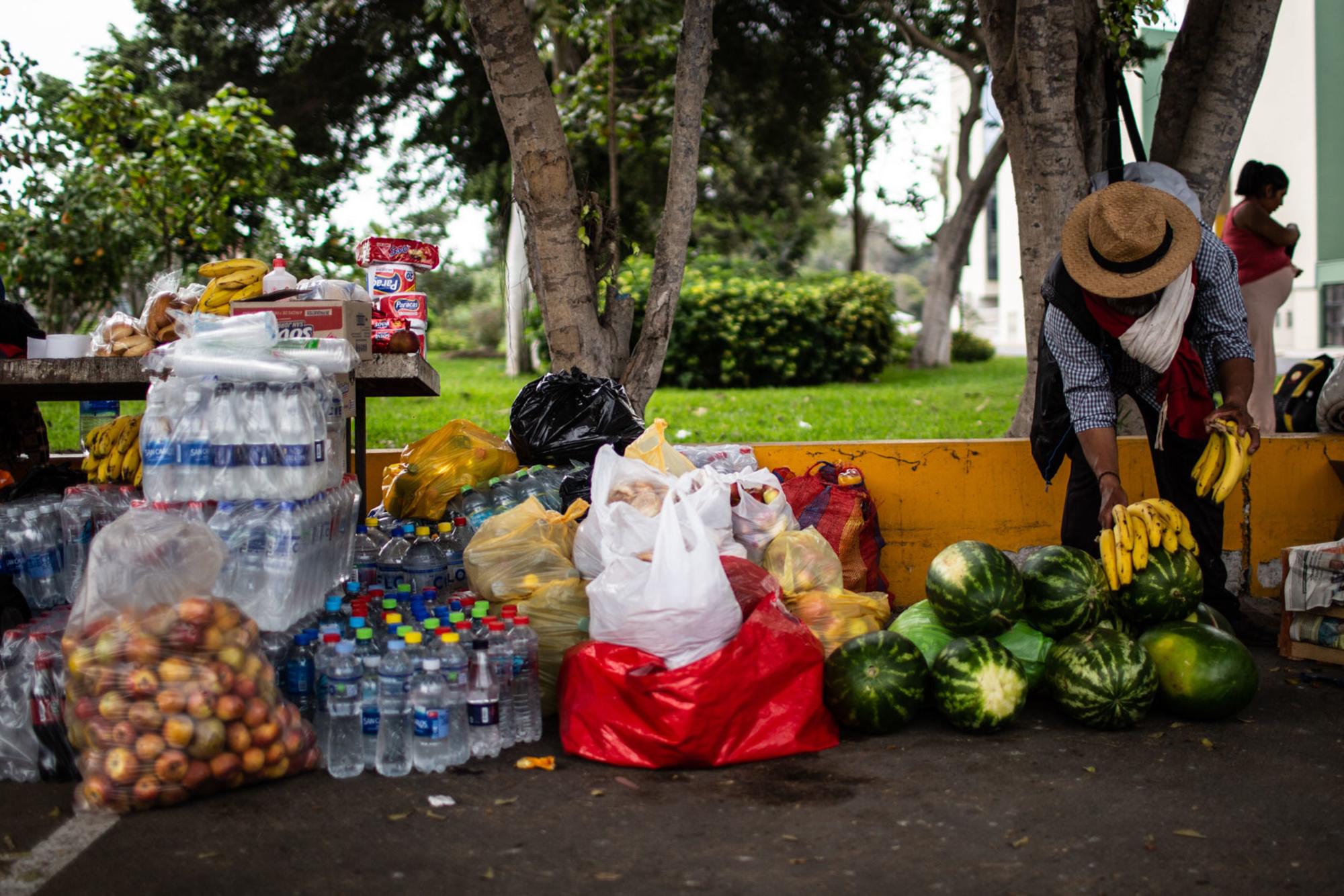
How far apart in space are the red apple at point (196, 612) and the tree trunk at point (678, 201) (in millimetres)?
3309

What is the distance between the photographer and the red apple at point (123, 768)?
11.3 ft

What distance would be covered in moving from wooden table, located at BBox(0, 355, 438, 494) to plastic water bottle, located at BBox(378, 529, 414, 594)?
63 centimetres

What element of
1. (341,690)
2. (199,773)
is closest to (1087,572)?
(341,690)

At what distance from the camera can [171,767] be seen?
11.3 ft

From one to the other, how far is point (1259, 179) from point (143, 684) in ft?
26.1

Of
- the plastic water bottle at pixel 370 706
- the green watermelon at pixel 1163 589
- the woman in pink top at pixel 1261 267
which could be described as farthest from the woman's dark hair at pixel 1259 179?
the plastic water bottle at pixel 370 706

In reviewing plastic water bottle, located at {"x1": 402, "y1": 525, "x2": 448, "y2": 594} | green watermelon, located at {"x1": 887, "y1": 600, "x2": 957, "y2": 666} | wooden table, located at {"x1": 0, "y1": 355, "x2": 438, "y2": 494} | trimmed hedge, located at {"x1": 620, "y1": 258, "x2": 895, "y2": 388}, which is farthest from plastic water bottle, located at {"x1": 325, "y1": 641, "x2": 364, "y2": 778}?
trimmed hedge, located at {"x1": 620, "y1": 258, "x2": 895, "y2": 388}

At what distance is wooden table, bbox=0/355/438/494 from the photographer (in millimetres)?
4406

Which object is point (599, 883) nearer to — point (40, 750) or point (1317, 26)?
point (40, 750)

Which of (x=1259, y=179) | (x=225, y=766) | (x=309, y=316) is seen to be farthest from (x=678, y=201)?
(x=1259, y=179)

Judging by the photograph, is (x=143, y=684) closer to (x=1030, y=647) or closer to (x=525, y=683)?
(x=525, y=683)

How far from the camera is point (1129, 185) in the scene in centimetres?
473

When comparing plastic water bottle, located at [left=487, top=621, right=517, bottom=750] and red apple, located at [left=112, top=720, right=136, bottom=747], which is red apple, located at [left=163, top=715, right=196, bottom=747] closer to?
red apple, located at [left=112, top=720, right=136, bottom=747]

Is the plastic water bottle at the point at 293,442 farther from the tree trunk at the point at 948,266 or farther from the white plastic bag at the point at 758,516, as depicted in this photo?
the tree trunk at the point at 948,266
